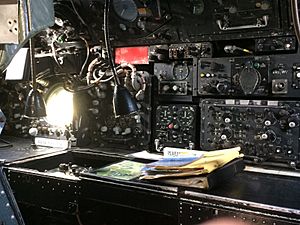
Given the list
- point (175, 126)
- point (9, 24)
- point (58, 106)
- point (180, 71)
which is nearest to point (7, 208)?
point (9, 24)

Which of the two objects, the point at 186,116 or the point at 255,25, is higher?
the point at 255,25

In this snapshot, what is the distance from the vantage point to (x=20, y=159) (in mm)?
2496

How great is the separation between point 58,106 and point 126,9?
120 cm

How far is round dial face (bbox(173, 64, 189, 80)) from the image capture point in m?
2.49

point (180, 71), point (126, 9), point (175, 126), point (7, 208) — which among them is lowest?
point (7, 208)

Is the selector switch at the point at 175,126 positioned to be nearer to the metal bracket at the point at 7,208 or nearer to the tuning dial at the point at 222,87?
the tuning dial at the point at 222,87

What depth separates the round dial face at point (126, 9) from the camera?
7.63 ft

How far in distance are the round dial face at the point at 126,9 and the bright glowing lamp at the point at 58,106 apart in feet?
3.32

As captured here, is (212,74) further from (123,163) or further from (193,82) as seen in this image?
(123,163)

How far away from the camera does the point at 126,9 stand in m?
2.34

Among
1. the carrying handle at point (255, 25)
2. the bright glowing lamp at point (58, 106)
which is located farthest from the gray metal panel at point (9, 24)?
the bright glowing lamp at point (58, 106)

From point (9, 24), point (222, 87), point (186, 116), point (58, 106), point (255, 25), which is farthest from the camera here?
point (58, 106)

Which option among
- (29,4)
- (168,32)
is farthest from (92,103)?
(29,4)

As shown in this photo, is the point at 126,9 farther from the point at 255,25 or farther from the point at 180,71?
the point at 255,25
